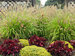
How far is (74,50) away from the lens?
3771mm

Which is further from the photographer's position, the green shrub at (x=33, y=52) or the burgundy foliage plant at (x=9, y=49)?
the burgundy foliage plant at (x=9, y=49)

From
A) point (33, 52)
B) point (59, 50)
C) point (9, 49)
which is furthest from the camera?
point (9, 49)

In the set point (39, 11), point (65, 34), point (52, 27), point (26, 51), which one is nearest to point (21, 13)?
point (39, 11)

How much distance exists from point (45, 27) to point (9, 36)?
4.64 ft

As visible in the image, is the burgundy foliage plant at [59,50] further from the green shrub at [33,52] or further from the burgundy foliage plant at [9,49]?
the burgundy foliage plant at [9,49]

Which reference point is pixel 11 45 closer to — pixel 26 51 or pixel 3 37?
pixel 26 51

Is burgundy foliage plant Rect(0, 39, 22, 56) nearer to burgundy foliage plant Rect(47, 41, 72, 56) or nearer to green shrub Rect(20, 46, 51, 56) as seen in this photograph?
Result: green shrub Rect(20, 46, 51, 56)

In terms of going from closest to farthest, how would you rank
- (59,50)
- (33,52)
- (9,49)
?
(33,52), (59,50), (9,49)

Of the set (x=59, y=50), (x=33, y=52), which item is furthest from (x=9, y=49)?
(x=59, y=50)

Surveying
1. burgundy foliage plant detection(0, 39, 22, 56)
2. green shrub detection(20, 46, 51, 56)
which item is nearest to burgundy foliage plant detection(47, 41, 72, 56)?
green shrub detection(20, 46, 51, 56)

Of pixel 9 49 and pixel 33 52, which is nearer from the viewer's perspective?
pixel 33 52

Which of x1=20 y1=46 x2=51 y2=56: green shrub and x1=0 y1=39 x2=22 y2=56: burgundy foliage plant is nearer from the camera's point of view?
x1=20 y1=46 x2=51 y2=56: green shrub

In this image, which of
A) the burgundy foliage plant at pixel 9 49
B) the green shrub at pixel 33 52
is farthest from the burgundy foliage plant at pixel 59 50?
the burgundy foliage plant at pixel 9 49

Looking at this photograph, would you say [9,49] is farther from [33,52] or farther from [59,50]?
[59,50]
